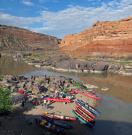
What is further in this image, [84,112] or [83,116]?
[84,112]

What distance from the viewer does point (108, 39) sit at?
100125 mm

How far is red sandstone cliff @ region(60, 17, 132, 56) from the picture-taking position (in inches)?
3748

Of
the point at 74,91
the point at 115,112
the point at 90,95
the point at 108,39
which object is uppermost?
the point at 108,39

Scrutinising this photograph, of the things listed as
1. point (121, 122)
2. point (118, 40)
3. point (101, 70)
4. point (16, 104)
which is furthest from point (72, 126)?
point (118, 40)

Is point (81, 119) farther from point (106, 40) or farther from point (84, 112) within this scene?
point (106, 40)

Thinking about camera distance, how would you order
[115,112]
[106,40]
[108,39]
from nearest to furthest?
1. [115,112]
2. [108,39]
3. [106,40]

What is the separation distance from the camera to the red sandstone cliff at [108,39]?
312 feet

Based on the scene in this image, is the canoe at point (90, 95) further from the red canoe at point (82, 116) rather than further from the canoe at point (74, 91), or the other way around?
the red canoe at point (82, 116)

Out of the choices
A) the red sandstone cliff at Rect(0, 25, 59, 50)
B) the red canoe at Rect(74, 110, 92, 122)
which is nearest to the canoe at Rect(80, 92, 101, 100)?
the red canoe at Rect(74, 110, 92, 122)

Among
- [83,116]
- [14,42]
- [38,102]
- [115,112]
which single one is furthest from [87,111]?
[14,42]

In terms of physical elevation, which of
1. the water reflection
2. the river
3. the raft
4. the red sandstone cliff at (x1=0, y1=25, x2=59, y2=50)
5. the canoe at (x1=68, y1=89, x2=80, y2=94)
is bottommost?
the river

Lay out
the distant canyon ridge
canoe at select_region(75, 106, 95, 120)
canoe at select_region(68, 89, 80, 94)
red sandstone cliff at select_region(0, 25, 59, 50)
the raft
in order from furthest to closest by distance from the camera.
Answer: red sandstone cliff at select_region(0, 25, 59, 50) → the distant canyon ridge → canoe at select_region(68, 89, 80, 94) → the raft → canoe at select_region(75, 106, 95, 120)

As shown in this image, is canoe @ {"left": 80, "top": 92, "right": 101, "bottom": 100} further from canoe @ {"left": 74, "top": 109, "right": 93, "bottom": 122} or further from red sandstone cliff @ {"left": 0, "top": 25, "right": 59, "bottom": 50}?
red sandstone cliff @ {"left": 0, "top": 25, "right": 59, "bottom": 50}

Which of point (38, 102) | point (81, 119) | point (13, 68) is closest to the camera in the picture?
point (81, 119)
